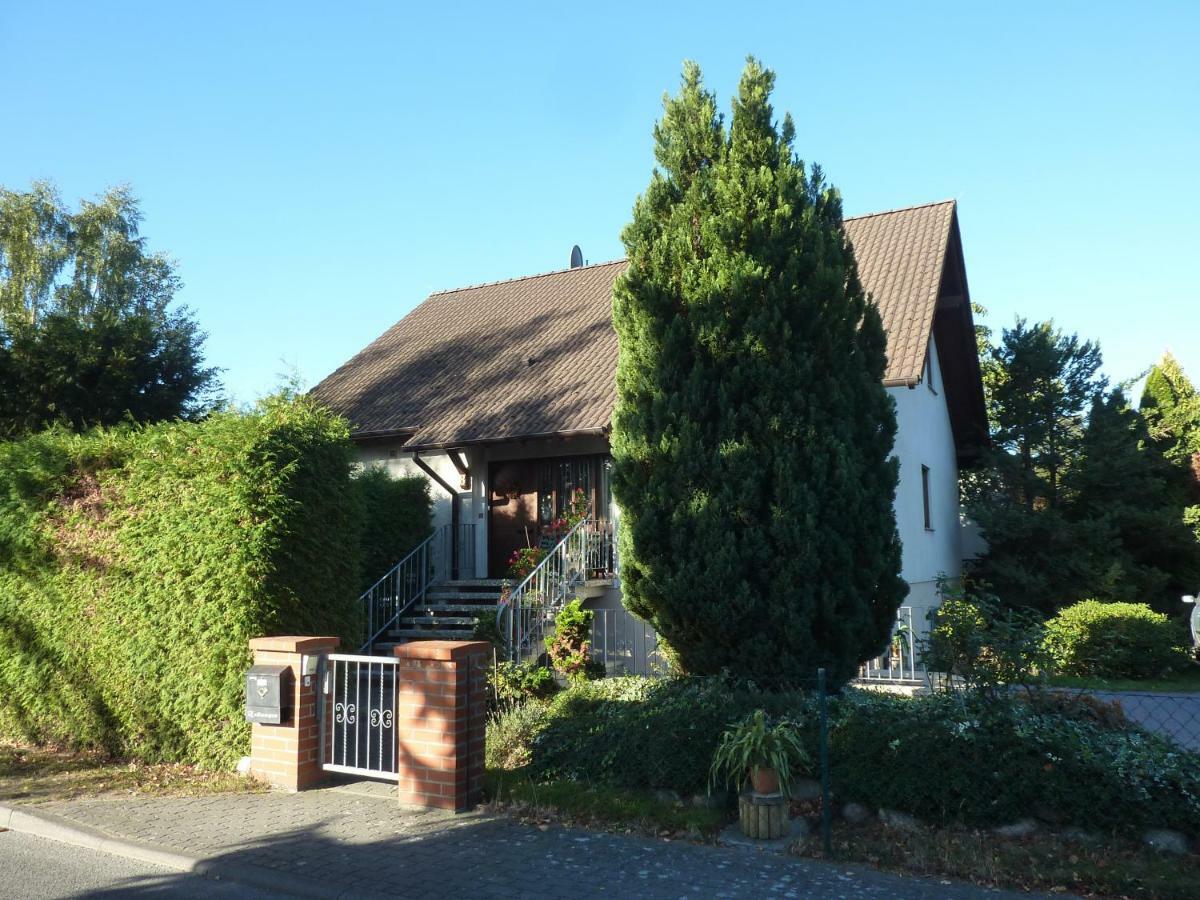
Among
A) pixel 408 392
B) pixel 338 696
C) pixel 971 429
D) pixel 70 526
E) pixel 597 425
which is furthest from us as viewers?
pixel 971 429

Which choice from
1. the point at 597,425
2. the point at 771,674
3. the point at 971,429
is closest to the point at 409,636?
the point at 597,425

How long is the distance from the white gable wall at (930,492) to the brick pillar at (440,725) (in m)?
7.83

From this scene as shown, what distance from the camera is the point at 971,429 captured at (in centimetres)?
2039

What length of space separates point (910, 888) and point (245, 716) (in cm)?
525

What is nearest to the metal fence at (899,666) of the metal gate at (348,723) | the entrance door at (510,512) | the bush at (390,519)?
the metal gate at (348,723)

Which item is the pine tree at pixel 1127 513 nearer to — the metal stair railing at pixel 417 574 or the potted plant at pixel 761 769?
the metal stair railing at pixel 417 574

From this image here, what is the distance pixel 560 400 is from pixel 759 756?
28.8ft

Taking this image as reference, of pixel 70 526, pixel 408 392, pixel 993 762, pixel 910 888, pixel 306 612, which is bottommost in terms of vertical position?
pixel 910 888

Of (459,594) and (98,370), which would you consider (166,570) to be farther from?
(98,370)

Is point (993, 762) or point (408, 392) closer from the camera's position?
point (993, 762)

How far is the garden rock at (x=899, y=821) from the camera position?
580 cm

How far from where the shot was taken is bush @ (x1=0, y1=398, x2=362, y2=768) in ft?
25.6

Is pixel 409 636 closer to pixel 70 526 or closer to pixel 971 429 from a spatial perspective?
pixel 70 526

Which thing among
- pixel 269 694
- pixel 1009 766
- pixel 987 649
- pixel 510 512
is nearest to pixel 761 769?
pixel 1009 766
